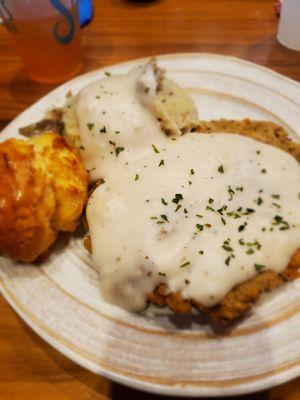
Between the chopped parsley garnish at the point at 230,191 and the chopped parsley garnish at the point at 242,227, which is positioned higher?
the chopped parsley garnish at the point at 230,191

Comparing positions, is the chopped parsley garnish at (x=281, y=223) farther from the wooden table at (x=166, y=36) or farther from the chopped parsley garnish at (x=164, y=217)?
the wooden table at (x=166, y=36)

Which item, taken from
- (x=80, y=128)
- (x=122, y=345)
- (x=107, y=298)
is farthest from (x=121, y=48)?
(x=122, y=345)

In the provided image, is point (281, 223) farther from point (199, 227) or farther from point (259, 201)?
point (199, 227)

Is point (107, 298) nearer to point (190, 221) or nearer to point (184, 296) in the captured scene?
point (184, 296)

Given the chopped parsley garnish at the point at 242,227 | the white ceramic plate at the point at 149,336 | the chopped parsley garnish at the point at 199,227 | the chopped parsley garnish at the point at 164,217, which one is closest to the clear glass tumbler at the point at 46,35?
the white ceramic plate at the point at 149,336

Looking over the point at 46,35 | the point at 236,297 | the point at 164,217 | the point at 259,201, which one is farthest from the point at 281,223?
the point at 46,35
